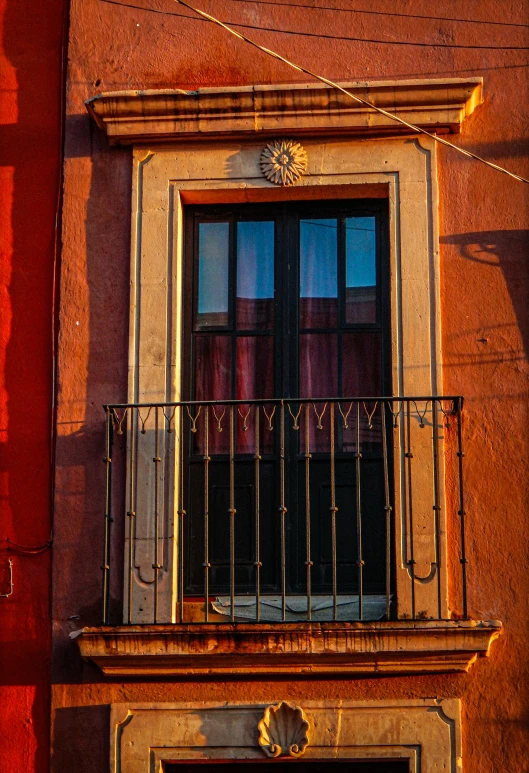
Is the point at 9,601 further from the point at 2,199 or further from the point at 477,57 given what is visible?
the point at 477,57

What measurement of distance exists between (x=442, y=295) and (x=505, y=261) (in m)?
0.39

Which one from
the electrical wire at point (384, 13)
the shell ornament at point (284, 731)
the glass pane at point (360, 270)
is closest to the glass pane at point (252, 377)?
the glass pane at point (360, 270)

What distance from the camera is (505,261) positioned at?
8305mm

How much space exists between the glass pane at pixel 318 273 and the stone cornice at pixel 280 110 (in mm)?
561

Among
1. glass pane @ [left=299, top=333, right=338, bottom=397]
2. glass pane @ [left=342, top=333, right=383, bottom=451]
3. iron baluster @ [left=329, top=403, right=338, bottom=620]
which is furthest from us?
glass pane @ [left=299, top=333, right=338, bottom=397]

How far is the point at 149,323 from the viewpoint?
8359 millimetres

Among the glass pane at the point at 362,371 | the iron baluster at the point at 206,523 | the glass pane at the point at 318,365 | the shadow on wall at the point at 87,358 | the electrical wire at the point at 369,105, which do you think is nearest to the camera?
the iron baluster at the point at 206,523

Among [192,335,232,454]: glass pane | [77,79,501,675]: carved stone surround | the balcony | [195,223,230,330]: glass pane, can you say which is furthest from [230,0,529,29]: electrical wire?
the balcony

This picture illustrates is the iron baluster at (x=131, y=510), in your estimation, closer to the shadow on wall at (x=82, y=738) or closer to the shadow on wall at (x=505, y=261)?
Result: the shadow on wall at (x=82, y=738)

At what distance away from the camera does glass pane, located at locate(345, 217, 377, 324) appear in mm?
8562

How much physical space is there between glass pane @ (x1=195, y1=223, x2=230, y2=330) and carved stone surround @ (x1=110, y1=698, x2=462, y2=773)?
220cm

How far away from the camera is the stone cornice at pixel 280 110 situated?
841 cm

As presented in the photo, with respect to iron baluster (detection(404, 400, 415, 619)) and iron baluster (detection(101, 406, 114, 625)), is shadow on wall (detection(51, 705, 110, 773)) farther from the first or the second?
iron baluster (detection(404, 400, 415, 619))

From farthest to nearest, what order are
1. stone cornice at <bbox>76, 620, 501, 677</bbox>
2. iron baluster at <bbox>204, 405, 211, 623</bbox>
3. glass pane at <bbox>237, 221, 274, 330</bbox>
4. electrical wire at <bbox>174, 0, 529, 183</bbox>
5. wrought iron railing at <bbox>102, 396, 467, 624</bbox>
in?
glass pane at <bbox>237, 221, 274, 330</bbox>
electrical wire at <bbox>174, 0, 529, 183</bbox>
wrought iron railing at <bbox>102, 396, 467, 624</bbox>
iron baluster at <bbox>204, 405, 211, 623</bbox>
stone cornice at <bbox>76, 620, 501, 677</bbox>
